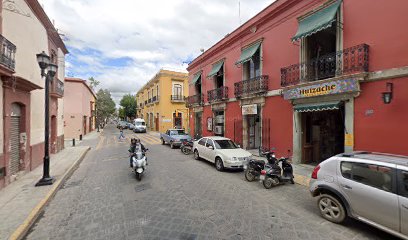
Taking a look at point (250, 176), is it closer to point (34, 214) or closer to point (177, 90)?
point (34, 214)

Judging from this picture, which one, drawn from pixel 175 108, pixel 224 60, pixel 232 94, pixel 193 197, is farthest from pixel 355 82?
pixel 175 108

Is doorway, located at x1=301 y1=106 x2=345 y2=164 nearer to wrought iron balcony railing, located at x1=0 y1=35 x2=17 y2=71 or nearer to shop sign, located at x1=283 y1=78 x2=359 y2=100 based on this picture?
shop sign, located at x1=283 y1=78 x2=359 y2=100

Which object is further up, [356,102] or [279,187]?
[356,102]

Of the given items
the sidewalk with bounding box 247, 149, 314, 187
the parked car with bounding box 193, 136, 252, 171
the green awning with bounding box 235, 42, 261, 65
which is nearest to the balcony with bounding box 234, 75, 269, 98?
the green awning with bounding box 235, 42, 261, 65

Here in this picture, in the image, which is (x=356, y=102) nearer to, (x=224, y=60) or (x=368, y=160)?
(x=368, y=160)

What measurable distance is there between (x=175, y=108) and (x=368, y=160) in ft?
95.5

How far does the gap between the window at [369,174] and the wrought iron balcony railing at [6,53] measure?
9216mm

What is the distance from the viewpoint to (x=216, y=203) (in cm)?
537

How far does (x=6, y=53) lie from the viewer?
20.2 ft

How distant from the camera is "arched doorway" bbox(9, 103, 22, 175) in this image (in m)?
7.41

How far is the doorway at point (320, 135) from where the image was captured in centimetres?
952

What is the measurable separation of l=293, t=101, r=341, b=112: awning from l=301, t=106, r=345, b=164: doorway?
727 millimetres

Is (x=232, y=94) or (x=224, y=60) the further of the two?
(x=224, y=60)

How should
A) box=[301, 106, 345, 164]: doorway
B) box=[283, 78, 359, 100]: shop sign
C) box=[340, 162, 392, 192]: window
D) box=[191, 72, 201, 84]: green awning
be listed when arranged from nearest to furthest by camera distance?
box=[340, 162, 392, 192]: window < box=[283, 78, 359, 100]: shop sign < box=[301, 106, 345, 164]: doorway < box=[191, 72, 201, 84]: green awning
